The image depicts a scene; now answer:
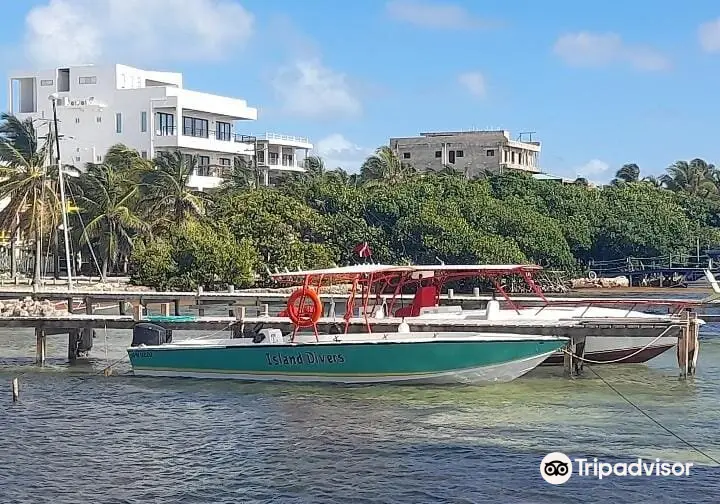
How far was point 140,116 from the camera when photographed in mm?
84125

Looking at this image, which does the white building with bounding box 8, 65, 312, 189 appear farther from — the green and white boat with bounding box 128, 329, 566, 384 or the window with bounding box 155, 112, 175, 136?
the green and white boat with bounding box 128, 329, 566, 384

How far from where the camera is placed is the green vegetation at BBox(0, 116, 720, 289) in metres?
61.4

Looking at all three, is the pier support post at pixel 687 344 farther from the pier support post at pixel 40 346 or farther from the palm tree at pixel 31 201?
the palm tree at pixel 31 201

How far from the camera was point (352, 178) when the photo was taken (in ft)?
301

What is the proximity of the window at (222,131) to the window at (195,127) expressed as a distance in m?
1.88

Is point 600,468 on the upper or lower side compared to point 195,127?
lower

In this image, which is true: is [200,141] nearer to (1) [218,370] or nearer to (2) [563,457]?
(1) [218,370]

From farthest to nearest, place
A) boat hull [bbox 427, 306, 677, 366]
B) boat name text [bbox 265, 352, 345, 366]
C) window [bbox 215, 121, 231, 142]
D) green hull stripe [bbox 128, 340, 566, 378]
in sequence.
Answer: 1. window [bbox 215, 121, 231, 142]
2. boat hull [bbox 427, 306, 677, 366]
3. boat name text [bbox 265, 352, 345, 366]
4. green hull stripe [bbox 128, 340, 566, 378]

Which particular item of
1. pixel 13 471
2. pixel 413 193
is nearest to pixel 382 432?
pixel 13 471

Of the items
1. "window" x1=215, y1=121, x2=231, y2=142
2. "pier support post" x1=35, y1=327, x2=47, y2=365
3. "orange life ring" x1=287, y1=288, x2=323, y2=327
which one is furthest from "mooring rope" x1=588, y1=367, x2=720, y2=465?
"window" x1=215, y1=121, x2=231, y2=142

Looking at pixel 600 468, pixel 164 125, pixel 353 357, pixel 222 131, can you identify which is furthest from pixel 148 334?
pixel 222 131

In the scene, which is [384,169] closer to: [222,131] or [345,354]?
[222,131]

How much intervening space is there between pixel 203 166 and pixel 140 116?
6.36 meters

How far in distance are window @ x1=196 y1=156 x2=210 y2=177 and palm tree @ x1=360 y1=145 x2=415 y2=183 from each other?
46.4 feet
